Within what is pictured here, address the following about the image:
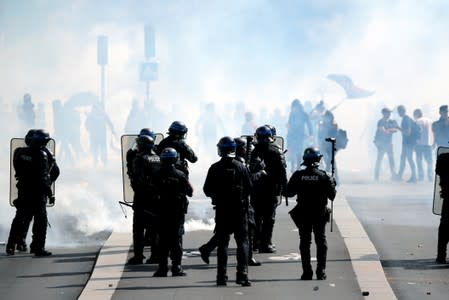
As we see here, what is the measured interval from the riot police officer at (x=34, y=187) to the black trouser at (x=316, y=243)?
3.98 m

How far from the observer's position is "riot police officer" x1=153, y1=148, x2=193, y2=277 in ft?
57.4

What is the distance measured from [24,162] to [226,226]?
3857mm

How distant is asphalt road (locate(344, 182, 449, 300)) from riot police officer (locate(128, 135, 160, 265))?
2.88 meters

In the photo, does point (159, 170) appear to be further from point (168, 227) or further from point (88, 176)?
point (88, 176)

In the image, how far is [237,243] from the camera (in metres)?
17.0

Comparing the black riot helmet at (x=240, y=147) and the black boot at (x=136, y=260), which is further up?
the black riot helmet at (x=240, y=147)

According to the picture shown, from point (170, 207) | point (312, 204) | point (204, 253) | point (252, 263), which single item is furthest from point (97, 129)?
point (312, 204)

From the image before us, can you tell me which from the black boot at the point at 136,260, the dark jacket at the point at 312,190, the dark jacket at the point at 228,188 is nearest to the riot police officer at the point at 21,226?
the black boot at the point at 136,260

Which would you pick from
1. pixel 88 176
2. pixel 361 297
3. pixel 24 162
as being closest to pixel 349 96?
pixel 88 176

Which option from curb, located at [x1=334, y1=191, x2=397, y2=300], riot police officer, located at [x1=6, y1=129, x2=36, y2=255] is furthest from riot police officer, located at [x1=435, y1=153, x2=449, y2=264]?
riot police officer, located at [x1=6, y1=129, x2=36, y2=255]

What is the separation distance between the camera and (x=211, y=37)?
185ft

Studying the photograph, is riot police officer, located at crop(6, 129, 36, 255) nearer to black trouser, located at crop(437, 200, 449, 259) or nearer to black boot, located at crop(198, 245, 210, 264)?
black boot, located at crop(198, 245, 210, 264)

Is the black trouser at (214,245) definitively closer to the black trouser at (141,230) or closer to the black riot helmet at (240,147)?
the black trouser at (141,230)

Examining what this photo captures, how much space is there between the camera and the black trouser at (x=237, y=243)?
55.2 ft
